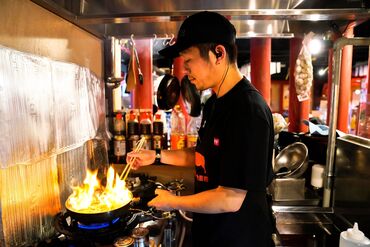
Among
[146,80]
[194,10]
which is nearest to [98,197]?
[194,10]

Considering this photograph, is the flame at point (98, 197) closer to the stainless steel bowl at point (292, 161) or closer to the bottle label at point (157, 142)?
the bottle label at point (157, 142)

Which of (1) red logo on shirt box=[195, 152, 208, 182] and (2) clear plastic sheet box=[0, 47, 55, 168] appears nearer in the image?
(2) clear plastic sheet box=[0, 47, 55, 168]

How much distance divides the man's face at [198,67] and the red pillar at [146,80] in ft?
8.55

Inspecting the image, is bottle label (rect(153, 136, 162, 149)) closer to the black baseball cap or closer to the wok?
the wok

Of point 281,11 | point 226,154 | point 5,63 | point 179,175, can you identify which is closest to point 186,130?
point 179,175

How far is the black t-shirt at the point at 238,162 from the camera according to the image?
3.50ft

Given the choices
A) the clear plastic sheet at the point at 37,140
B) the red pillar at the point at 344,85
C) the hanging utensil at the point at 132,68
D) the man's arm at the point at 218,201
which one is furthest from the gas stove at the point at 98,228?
the red pillar at the point at 344,85

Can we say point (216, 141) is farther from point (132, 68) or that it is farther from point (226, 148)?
point (132, 68)

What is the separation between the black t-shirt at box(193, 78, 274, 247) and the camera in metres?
1.07

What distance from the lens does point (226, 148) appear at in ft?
3.61

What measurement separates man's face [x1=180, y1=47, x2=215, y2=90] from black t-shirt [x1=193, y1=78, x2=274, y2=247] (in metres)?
0.11

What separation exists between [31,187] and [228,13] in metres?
1.60

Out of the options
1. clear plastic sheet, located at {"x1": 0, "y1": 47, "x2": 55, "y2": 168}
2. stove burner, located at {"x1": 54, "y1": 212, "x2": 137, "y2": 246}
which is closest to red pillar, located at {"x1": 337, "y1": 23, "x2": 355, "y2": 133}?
stove burner, located at {"x1": 54, "y1": 212, "x2": 137, "y2": 246}

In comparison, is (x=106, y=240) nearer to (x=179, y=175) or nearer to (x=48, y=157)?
(x=48, y=157)
